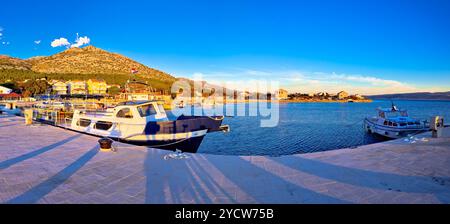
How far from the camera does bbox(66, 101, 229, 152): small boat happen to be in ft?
45.2

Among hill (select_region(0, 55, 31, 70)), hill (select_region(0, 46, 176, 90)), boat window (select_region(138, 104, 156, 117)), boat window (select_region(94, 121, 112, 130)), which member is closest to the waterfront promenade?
boat window (select_region(94, 121, 112, 130))

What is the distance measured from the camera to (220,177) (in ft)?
19.7

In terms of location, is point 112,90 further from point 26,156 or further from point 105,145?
point 26,156

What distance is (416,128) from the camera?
22.3m

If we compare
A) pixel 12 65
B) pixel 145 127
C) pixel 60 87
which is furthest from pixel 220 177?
pixel 12 65

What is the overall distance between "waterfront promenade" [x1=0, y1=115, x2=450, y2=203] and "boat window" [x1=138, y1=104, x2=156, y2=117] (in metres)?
5.46

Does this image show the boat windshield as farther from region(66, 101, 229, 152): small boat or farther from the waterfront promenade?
region(66, 101, 229, 152): small boat

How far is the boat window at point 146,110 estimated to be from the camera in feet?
46.6
